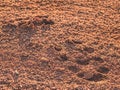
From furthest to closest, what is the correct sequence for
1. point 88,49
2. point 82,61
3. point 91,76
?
1. point 88,49
2. point 82,61
3. point 91,76

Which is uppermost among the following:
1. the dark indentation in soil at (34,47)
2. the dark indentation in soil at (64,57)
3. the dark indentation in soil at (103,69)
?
the dark indentation in soil at (34,47)

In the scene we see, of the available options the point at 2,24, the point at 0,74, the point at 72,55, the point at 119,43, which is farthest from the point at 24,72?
the point at 119,43

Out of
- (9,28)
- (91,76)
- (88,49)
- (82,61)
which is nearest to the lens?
(91,76)

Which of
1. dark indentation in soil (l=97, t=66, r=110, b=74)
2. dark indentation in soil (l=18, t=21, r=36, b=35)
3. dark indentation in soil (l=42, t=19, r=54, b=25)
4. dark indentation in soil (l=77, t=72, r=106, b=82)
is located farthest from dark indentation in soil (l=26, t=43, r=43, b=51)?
dark indentation in soil (l=97, t=66, r=110, b=74)

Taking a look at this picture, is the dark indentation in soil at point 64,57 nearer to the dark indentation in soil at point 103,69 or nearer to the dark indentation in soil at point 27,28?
the dark indentation in soil at point 103,69

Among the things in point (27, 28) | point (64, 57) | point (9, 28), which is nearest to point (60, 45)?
point (64, 57)

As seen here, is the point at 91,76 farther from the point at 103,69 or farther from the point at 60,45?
the point at 60,45

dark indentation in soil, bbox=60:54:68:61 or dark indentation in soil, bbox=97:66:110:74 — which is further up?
dark indentation in soil, bbox=60:54:68:61

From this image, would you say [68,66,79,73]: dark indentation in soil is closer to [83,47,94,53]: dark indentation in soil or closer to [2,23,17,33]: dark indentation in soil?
[83,47,94,53]: dark indentation in soil

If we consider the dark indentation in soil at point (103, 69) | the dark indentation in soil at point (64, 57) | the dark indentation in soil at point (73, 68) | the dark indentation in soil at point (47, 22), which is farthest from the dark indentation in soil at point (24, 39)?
the dark indentation in soil at point (103, 69)
